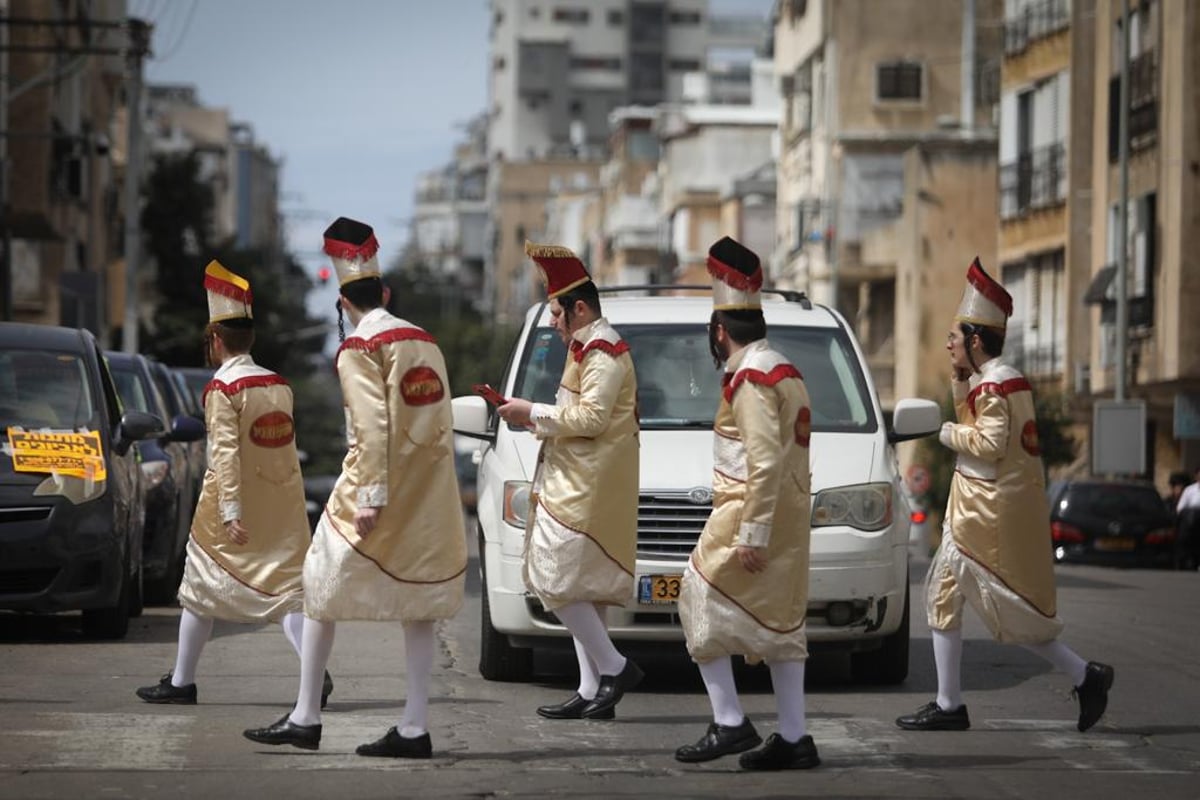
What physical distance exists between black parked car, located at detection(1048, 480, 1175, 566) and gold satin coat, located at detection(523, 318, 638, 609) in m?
22.5

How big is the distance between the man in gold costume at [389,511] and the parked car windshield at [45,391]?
18.4ft

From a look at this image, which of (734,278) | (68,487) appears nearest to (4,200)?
(68,487)

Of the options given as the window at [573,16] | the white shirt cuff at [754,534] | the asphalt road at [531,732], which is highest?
the window at [573,16]

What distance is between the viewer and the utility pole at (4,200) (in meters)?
42.7

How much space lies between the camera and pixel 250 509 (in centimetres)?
1070

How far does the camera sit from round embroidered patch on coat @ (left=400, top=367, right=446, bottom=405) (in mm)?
9000

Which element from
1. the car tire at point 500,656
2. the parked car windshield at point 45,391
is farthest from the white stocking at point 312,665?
the parked car windshield at point 45,391

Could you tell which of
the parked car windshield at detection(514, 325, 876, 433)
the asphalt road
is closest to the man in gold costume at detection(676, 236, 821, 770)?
the asphalt road

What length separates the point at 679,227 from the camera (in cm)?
9231

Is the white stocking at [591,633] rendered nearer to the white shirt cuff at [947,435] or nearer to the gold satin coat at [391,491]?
the gold satin coat at [391,491]

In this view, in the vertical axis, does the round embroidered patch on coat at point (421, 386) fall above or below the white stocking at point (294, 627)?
above

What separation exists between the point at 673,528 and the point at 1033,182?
3897 cm

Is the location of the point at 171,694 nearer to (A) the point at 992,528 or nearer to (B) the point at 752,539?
(B) the point at 752,539

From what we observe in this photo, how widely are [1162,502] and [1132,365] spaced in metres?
8.06
